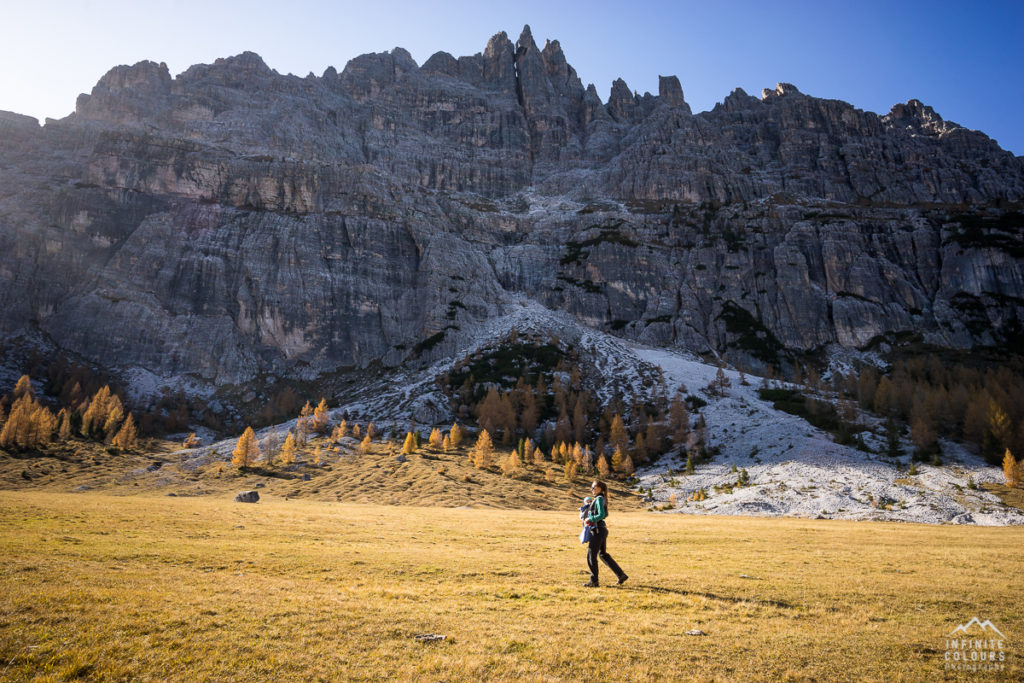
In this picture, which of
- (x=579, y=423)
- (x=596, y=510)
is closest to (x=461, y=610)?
(x=596, y=510)

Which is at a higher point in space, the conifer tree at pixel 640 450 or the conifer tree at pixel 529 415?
the conifer tree at pixel 529 415

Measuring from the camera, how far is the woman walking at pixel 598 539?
17.7m

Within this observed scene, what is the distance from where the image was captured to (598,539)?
18062 millimetres

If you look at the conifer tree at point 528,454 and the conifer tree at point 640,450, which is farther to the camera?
the conifer tree at point 640,450

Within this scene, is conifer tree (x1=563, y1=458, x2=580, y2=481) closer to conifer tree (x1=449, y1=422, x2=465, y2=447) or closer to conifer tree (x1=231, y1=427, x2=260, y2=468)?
conifer tree (x1=449, y1=422, x2=465, y2=447)

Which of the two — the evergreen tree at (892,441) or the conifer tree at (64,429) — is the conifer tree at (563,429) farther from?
the conifer tree at (64,429)

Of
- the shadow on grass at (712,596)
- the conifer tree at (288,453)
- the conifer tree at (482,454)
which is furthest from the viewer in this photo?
the conifer tree at (288,453)

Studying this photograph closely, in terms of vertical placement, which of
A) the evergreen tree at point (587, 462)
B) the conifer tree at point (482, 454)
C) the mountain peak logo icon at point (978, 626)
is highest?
the mountain peak logo icon at point (978, 626)

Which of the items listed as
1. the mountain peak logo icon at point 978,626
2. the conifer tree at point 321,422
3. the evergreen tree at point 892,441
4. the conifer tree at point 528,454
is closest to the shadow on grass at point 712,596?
the mountain peak logo icon at point 978,626

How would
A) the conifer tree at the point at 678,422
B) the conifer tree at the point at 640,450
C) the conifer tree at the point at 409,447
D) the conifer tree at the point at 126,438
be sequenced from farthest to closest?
the conifer tree at the point at 678,422
the conifer tree at the point at 640,450
the conifer tree at the point at 126,438
the conifer tree at the point at 409,447

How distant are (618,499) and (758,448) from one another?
40.3 metres

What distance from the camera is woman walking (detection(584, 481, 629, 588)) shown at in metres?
17.7

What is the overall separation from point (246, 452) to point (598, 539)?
100 metres

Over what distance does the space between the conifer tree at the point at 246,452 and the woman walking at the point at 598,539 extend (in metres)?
99.5
